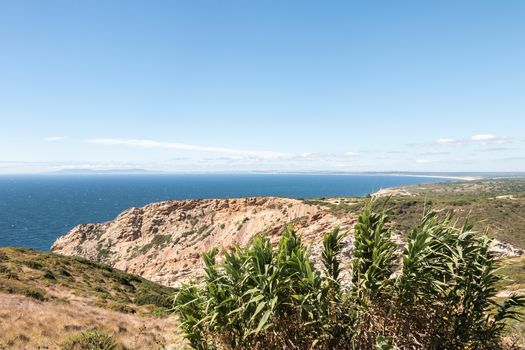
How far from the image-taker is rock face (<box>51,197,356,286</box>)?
63.3 metres

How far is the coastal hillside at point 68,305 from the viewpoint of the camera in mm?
15984

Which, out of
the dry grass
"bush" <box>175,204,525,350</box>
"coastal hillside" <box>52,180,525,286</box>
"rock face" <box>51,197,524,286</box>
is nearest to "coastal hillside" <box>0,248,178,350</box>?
the dry grass

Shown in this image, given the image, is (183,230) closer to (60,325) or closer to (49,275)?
(49,275)

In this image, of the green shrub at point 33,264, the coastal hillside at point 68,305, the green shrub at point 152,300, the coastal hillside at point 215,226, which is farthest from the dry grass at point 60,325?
the coastal hillside at point 215,226

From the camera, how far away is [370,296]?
8.71 metres

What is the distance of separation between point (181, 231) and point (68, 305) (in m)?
54.8

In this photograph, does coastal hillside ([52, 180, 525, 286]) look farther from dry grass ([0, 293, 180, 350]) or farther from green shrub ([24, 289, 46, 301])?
dry grass ([0, 293, 180, 350])

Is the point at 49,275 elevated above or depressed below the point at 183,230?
above

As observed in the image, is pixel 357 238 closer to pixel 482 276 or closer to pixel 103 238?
pixel 482 276

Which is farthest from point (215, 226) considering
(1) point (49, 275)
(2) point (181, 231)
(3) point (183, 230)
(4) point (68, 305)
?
(4) point (68, 305)

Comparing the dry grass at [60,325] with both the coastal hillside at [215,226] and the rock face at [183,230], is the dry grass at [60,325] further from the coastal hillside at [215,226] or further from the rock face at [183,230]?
the rock face at [183,230]

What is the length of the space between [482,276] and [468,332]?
1.62 m

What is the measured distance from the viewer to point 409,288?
27.8ft

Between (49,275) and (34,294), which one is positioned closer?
(34,294)
